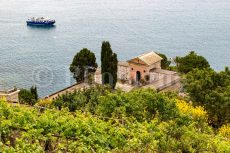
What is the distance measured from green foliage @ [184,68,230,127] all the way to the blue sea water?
25.2m

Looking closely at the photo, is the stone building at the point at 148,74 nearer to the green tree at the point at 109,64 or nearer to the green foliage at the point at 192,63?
the green tree at the point at 109,64

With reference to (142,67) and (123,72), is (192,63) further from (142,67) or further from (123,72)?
(123,72)

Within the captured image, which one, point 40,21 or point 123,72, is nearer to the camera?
point 123,72

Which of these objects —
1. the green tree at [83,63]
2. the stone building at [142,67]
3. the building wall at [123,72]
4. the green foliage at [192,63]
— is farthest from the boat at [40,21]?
the green foliage at [192,63]

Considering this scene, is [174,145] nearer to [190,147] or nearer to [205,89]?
[190,147]

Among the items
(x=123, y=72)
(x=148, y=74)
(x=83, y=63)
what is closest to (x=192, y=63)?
(x=148, y=74)

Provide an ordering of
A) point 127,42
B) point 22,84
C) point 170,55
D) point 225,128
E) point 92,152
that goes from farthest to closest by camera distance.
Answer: point 127,42 → point 170,55 → point 22,84 → point 225,128 → point 92,152

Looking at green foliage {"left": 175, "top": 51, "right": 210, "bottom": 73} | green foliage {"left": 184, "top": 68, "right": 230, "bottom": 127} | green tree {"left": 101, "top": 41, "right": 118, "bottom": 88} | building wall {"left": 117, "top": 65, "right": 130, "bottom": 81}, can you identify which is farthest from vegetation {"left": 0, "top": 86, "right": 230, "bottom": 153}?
green foliage {"left": 175, "top": 51, "right": 210, "bottom": 73}

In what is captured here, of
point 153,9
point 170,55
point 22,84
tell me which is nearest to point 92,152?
point 22,84

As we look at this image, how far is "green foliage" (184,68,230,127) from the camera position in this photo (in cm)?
2603

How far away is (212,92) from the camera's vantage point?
1049 inches

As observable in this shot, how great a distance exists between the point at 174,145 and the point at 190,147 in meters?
0.46

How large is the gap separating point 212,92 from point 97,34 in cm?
5483

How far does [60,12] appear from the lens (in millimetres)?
100250
